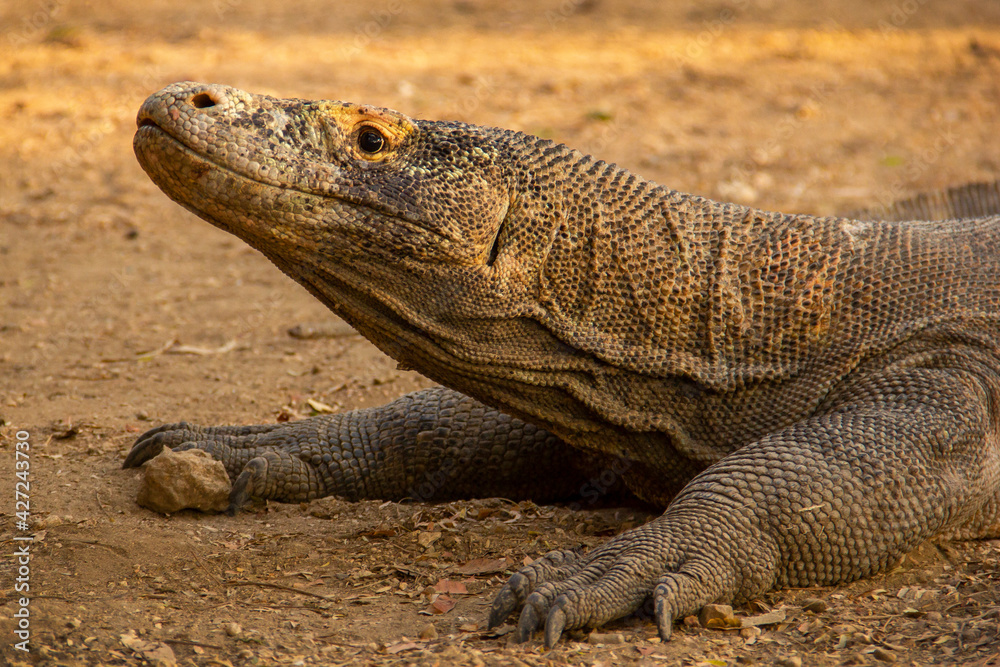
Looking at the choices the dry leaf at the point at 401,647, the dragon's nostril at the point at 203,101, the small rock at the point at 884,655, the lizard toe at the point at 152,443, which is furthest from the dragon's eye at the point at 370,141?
the small rock at the point at 884,655

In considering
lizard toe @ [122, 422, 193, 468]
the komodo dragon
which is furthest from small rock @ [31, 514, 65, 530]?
the komodo dragon

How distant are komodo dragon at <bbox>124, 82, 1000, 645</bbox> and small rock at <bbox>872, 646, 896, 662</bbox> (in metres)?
0.40

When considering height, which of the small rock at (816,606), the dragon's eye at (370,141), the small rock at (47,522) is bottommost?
the small rock at (47,522)

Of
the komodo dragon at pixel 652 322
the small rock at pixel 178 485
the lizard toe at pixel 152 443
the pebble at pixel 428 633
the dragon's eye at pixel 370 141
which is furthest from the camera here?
the lizard toe at pixel 152 443

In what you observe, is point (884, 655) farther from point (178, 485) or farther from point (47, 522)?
point (47, 522)

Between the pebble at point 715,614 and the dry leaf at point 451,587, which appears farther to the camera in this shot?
the dry leaf at point 451,587

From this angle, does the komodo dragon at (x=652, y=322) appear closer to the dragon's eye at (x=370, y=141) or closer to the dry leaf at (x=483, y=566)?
the dragon's eye at (x=370, y=141)

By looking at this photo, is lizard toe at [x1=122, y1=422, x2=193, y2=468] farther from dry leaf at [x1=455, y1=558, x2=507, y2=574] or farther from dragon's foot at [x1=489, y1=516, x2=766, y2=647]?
dragon's foot at [x1=489, y1=516, x2=766, y2=647]

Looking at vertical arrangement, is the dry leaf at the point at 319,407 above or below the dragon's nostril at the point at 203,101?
below

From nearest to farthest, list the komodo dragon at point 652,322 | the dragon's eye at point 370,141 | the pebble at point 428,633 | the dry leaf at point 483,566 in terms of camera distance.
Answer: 1. the pebble at point 428,633
2. the komodo dragon at point 652,322
3. the dragon's eye at point 370,141
4. the dry leaf at point 483,566

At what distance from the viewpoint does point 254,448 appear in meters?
4.70

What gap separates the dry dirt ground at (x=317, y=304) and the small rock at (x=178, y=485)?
0.07 m

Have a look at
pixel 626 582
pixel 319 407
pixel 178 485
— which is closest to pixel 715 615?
pixel 626 582

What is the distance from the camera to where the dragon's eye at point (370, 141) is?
3.59m
